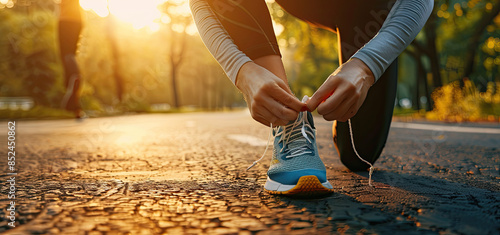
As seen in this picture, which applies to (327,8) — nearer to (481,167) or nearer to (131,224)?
(481,167)

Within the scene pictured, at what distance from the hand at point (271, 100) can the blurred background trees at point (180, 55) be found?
5966 millimetres

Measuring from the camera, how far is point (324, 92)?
1506 mm

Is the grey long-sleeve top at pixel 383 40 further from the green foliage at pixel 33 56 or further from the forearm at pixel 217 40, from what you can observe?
the green foliage at pixel 33 56

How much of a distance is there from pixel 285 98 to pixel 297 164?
35cm

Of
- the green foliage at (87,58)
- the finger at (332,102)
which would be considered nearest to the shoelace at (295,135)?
the finger at (332,102)

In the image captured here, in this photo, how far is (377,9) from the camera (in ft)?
7.43

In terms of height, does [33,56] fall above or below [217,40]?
above

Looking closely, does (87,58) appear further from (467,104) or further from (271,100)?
(271,100)

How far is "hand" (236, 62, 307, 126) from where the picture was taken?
1518mm

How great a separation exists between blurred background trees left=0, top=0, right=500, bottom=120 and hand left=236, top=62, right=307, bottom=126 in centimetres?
597

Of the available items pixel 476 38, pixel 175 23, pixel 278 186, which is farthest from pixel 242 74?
pixel 175 23

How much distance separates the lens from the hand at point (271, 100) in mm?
1518

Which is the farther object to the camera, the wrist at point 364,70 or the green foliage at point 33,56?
the green foliage at point 33,56

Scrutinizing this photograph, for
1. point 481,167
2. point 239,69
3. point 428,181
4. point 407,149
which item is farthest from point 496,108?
point 239,69
